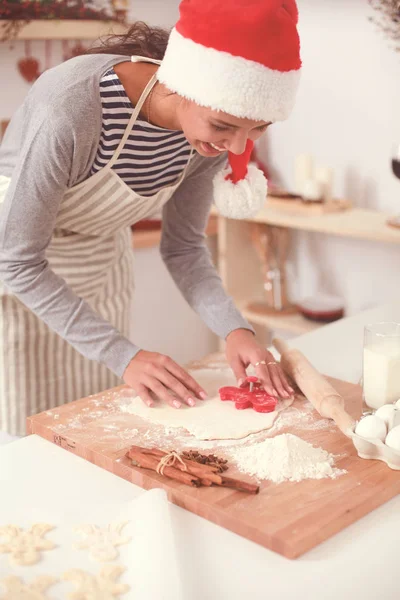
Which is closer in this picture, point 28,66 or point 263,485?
point 263,485

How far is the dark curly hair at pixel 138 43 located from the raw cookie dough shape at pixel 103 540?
0.86m

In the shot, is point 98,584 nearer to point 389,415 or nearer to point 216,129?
point 389,415

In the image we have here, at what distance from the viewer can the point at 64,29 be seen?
2.60 metres

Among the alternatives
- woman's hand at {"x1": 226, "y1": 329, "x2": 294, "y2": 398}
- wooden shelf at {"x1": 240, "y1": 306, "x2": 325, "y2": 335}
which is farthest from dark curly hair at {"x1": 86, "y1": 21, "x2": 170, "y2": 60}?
wooden shelf at {"x1": 240, "y1": 306, "x2": 325, "y2": 335}

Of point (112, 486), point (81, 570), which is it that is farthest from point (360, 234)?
point (81, 570)

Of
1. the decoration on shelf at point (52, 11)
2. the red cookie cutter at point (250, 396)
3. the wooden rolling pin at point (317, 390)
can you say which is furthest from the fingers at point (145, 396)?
the decoration on shelf at point (52, 11)

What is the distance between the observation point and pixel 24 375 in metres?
1.69

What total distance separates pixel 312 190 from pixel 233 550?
70.4 inches

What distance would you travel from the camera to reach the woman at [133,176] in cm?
116

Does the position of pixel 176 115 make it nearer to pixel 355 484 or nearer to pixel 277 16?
pixel 277 16

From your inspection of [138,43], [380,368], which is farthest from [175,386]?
[138,43]

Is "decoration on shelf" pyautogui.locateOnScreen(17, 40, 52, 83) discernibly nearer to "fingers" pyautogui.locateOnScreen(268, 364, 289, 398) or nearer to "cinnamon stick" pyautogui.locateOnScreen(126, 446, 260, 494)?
"fingers" pyautogui.locateOnScreen(268, 364, 289, 398)

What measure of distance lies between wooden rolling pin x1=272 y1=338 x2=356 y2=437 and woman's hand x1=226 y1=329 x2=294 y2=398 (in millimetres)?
23

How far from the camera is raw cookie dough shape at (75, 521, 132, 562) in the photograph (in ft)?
2.99
